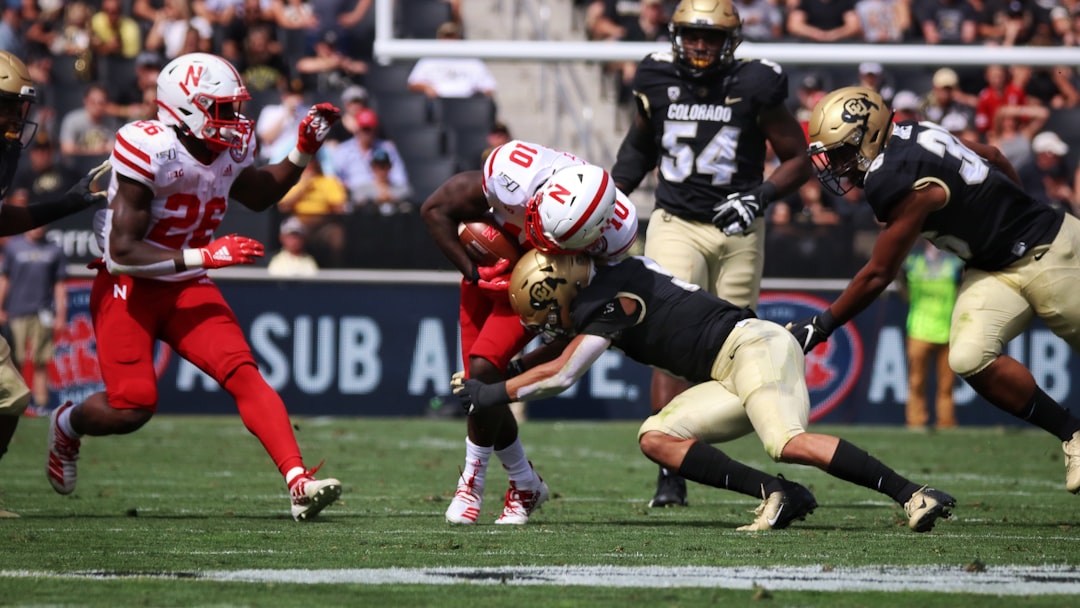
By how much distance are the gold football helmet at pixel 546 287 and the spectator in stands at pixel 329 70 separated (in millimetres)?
10015

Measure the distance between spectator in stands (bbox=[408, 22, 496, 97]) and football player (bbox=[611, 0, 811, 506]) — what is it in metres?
7.90

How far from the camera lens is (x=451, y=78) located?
1520 centimetres

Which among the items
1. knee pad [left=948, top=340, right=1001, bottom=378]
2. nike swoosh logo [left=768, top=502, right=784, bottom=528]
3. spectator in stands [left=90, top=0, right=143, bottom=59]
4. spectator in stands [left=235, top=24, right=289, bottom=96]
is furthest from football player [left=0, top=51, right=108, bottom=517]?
spectator in stands [left=90, top=0, right=143, bottom=59]

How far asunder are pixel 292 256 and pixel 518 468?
6915 millimetres

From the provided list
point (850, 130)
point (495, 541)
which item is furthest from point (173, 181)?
point (850, 130)

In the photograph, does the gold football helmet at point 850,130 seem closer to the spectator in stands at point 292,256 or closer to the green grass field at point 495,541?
the green grass field at point 495,541

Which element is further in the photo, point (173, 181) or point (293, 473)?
point (173, 181)

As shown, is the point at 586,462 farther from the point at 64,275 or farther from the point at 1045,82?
the point at 1045,82

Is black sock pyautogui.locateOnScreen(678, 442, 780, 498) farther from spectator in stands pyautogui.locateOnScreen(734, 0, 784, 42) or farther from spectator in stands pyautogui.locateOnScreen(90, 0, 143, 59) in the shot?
spectator in stands pyautogui.locateOnScreen(90, 0, 143, 59)

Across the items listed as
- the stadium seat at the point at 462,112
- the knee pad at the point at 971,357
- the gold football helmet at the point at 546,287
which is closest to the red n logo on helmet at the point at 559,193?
the gold football helmet at the point at 546,287

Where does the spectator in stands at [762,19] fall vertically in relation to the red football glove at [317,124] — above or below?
below

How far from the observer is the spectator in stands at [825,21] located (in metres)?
12.9

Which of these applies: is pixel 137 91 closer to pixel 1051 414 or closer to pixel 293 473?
pixel 293 473

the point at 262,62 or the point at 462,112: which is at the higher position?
the point at 262,62
